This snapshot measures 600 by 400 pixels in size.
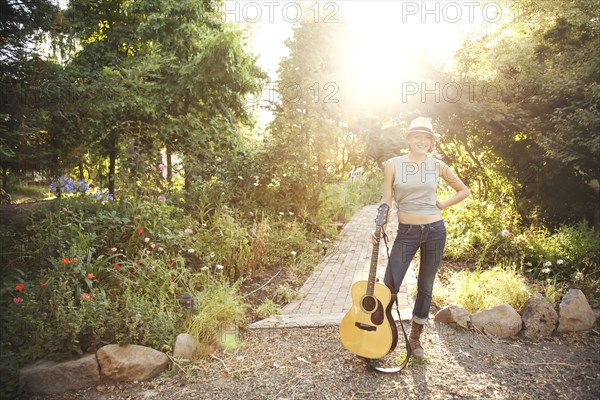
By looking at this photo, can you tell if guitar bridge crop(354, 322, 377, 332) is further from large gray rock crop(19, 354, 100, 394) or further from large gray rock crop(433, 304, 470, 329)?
large gray rock crop(19, 354, 100, 394)

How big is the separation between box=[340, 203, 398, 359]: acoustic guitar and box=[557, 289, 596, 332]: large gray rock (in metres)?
2.02

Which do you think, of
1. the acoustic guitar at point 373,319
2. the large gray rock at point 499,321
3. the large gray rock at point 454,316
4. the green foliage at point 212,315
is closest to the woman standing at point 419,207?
the acoustic guitar at point 373,319

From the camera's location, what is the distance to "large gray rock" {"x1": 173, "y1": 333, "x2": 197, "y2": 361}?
3.32 m

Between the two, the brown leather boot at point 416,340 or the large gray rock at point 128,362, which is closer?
the large gray rock at point 128,362

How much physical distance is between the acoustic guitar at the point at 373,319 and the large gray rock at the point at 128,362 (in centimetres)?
159

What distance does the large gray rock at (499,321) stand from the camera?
3.88 meters

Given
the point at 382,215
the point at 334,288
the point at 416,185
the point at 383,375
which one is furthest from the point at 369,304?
the point at 334,288

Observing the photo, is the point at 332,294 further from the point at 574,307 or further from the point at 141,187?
the point at 141,187

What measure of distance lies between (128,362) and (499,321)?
3.45m

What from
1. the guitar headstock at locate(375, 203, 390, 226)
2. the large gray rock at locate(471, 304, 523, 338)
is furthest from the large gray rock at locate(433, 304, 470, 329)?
the guitar headstock at locate(375, 203, 390, 226)

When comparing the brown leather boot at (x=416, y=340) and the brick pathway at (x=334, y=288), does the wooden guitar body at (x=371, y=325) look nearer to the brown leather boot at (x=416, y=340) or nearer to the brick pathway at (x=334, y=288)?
the brown leather boot at (x=416, y=340)

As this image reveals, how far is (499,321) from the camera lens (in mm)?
3902

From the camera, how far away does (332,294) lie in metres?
5.14

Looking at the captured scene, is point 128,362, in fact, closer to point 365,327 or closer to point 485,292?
point 365,327
